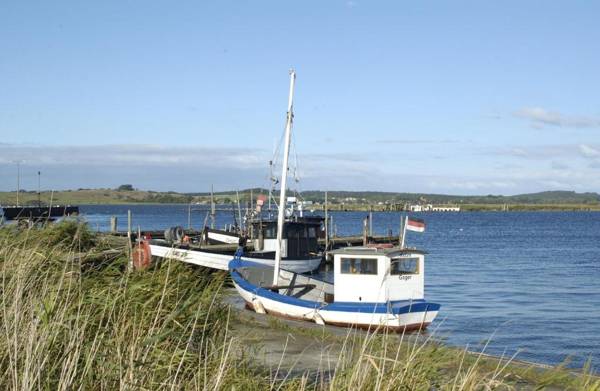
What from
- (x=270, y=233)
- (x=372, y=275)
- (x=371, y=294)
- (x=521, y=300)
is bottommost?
(x=521, y=300)

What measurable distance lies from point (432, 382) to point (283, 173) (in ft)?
57.2

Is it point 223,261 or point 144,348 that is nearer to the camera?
point 144,348

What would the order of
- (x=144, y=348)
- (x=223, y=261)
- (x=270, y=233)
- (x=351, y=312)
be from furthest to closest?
(x=270, y=233)
(x=223, y=261)
(x=351, y=312)
(x=144, y=348)

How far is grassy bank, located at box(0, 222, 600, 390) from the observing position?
240 inches

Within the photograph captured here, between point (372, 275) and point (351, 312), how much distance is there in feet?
3.68

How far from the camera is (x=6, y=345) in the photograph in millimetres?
6559

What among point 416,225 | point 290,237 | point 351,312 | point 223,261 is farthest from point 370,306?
point 290,237

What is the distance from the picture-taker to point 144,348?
7.37m

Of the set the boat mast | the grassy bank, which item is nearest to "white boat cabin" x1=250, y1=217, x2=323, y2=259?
the boat mast

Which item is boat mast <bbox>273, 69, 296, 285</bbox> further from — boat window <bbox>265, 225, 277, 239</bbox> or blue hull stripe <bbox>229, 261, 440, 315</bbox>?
boat window <bbox>265, 225, 277, 239</bbox>

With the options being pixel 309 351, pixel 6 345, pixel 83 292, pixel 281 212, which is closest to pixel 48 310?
pixel 6 345

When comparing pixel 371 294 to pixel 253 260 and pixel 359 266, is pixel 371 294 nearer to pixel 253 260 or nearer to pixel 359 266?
pixel 359 266

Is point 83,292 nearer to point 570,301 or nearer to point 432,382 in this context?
point 432,382

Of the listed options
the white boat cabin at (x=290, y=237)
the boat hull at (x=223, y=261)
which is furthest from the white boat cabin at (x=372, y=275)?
the white boat cabin at (x=290, y=237)
